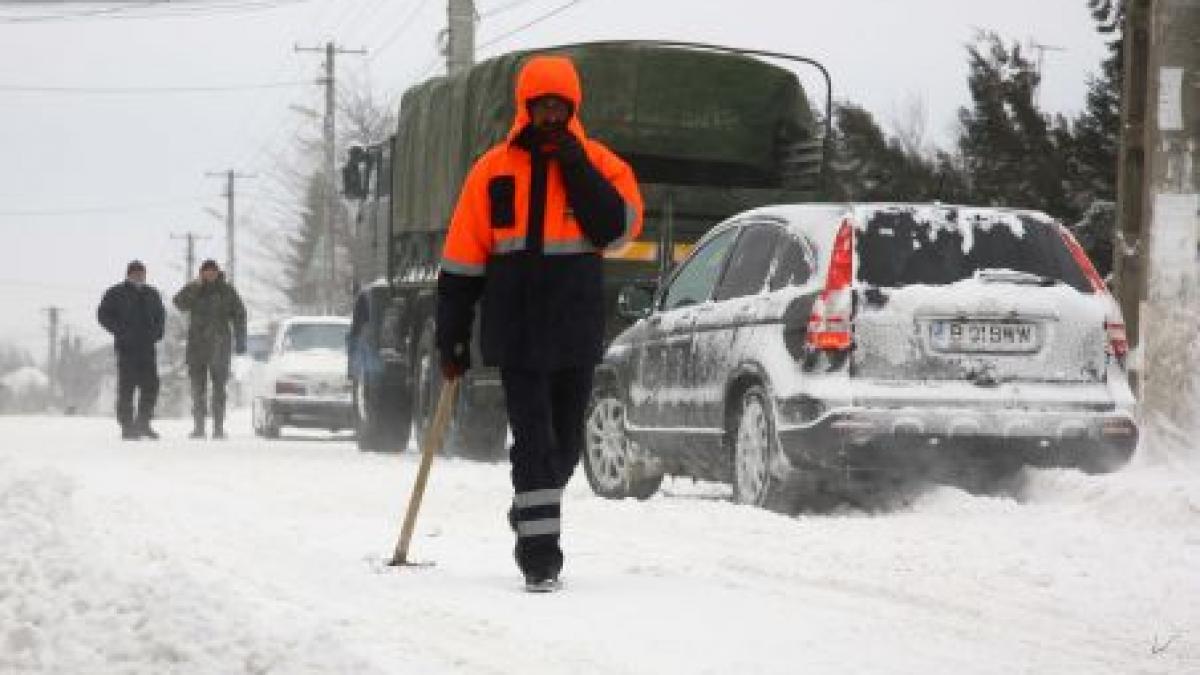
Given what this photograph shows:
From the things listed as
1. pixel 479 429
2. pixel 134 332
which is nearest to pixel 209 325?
pixel 134 332

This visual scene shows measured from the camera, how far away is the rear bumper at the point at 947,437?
10.1 meters

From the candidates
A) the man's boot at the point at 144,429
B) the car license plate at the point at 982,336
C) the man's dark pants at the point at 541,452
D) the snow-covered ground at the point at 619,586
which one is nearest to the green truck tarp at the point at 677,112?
the snow-covered ground at the point at 619,586

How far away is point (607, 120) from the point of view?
16016mm

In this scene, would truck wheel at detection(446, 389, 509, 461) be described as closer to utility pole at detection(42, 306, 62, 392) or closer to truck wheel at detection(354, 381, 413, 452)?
truck wheel at detection(354, 381, 413, 452)

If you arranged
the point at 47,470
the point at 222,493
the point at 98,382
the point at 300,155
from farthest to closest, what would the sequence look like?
1. the point at 98,382
2. the point at 300,155
3. the point at 222,493
4. the point at 47,470

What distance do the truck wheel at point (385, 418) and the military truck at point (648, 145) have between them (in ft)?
4.63

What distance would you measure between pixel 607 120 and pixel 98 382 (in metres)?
161

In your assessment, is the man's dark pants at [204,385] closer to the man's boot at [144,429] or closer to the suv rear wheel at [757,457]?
the man's boot at [144,429]

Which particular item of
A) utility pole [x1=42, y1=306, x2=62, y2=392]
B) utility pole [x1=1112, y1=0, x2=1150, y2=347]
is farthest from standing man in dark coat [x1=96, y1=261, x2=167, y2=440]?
utility pole [x1=42, y1=306, x2=62, y2=392]

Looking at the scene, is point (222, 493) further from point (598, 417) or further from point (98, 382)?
point (98, 382)

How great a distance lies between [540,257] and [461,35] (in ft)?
77.5

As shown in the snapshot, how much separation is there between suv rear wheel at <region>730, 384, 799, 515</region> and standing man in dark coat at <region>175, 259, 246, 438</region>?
541 inches

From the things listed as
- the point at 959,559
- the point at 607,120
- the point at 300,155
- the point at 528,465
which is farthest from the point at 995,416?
the point at 300,155

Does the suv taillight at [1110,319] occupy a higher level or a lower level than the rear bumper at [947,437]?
higher
